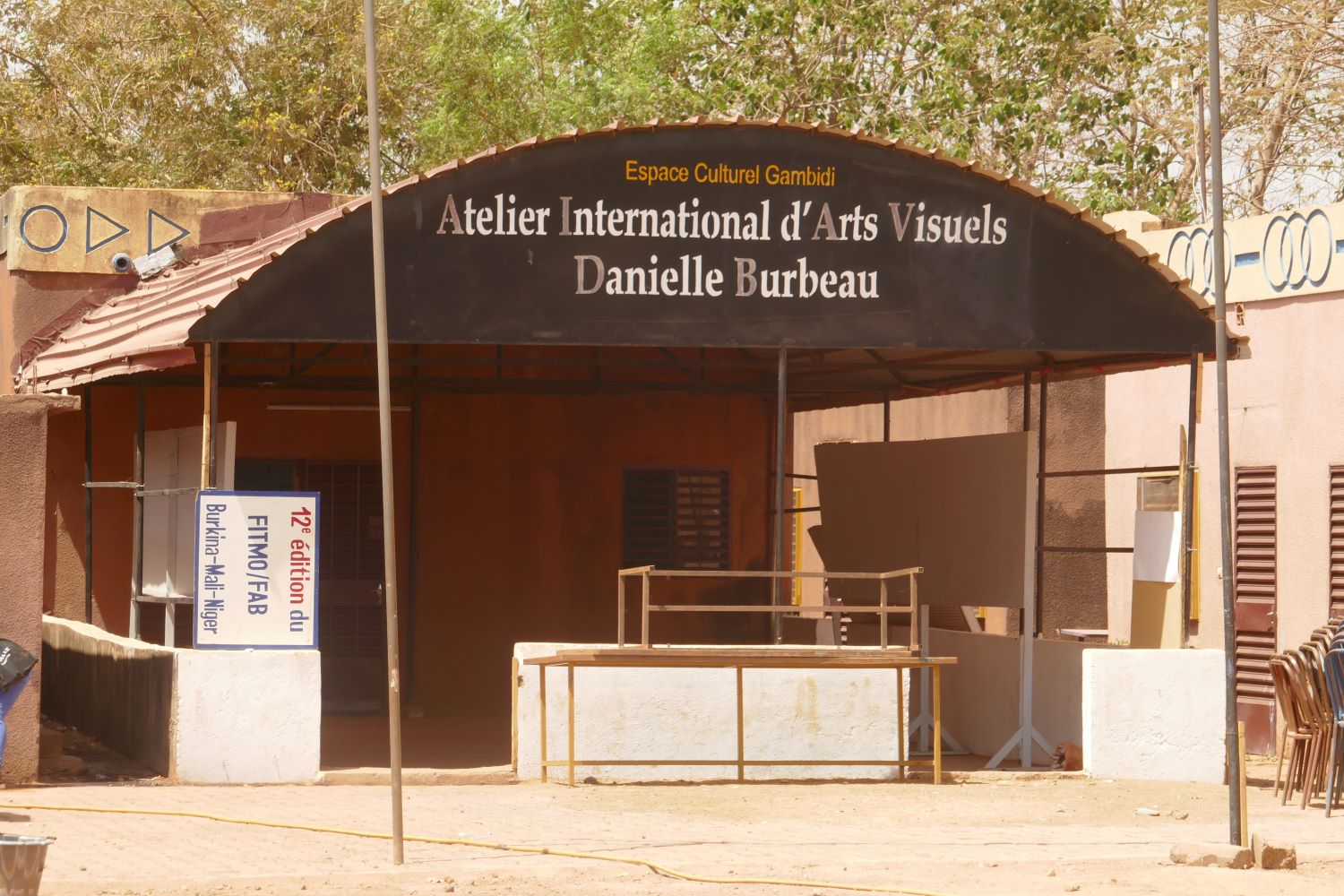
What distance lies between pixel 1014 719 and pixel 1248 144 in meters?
16.6

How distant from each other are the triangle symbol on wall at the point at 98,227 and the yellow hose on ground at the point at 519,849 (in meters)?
7.33

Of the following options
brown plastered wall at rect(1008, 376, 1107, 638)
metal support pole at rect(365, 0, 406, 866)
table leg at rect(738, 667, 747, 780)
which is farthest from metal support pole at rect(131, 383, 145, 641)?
brown plastered wall at rect(1008, 376, 1107, 638)

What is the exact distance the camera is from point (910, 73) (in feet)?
90.3

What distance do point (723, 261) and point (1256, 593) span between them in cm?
652

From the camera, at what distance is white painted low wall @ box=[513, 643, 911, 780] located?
491 inches

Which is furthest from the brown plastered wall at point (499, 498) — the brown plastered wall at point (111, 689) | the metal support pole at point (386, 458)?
the metal support pole at point (386, 458)

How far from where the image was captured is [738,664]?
1233cm

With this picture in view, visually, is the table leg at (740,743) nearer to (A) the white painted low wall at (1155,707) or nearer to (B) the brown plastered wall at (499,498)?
(A) the white painted low wall at (1155,707)

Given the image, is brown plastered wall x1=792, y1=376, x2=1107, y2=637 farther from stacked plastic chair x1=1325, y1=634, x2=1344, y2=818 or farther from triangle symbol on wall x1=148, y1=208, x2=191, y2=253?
stacked plastic chair x1=1325, y1=634, x2=1344, y2=818

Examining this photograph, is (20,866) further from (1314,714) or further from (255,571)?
(1314,714)

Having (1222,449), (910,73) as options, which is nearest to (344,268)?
(1222,449)

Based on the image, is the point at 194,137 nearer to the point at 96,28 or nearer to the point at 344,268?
the point at 96,28

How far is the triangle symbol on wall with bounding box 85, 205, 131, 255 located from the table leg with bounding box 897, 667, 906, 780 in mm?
8678

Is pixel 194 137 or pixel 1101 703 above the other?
pixel 194 137
